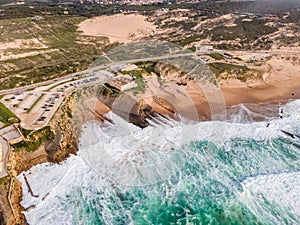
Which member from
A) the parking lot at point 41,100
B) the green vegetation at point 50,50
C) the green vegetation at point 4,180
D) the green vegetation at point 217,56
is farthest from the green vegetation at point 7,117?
the green vegetation at point 217,56

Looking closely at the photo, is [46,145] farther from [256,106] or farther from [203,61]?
[203,61]

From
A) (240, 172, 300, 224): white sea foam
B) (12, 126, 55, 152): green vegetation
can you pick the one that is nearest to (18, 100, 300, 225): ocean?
(240, 172, 300, 224): white sea foam

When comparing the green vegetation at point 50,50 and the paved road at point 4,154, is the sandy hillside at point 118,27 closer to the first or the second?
the green vegetation at point 50,50

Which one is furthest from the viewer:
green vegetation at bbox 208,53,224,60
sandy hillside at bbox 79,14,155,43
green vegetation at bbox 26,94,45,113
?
sandy hillside at bbox 79,14,155,43

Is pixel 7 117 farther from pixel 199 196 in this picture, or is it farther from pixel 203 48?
pixel 203 48

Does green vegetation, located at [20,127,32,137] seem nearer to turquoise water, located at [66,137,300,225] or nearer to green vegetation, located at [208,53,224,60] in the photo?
turquoise water, located at [66,137,300,225]

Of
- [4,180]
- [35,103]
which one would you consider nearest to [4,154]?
[4,180]

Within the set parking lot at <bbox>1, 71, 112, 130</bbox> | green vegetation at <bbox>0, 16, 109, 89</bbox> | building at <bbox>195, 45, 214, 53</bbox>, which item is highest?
parking lot at <bbox>1, 71, 112, 130</bbox>
